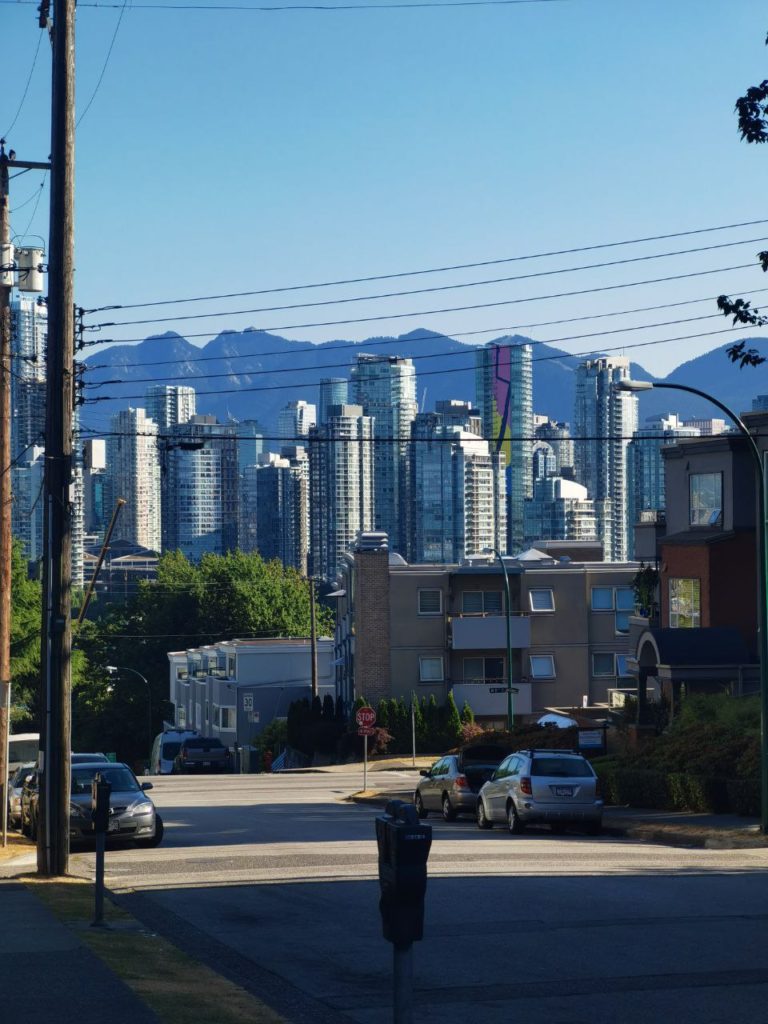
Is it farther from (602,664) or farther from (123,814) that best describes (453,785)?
(602,664)

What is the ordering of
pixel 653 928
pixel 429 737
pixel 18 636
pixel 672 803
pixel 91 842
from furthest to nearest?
pixel 429 737 < pixel 18 636 < pixel 672 803 < pixel 91 842 < pixel 653 928

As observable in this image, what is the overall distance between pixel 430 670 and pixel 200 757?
11.4m

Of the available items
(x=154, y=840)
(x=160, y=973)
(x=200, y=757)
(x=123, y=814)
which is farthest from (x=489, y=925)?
(x=200, y=757)

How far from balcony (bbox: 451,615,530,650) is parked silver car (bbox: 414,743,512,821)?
34696mm

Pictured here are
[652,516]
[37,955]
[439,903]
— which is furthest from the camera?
[652,516]

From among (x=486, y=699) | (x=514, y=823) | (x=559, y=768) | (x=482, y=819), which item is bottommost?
(x=486, y=699)

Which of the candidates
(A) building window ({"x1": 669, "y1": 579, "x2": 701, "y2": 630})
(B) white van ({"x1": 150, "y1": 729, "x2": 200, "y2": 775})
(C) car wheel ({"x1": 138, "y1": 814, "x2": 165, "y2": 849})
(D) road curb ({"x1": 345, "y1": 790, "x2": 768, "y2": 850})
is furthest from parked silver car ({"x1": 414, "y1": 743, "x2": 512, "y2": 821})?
(B) white van ({"x1": 150, "y1": 729, "x2": 200, "y2": 775})

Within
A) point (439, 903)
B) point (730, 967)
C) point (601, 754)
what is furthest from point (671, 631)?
point (730, 967)

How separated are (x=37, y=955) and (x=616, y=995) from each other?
4.80m

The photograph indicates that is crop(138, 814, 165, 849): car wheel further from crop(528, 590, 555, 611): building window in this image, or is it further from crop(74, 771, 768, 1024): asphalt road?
crop(528, 590, 555, 611): building window

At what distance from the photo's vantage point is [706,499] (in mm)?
44750

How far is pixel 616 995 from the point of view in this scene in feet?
35.2

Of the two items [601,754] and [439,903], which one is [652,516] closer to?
[601,754]

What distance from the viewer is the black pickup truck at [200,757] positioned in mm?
71625
